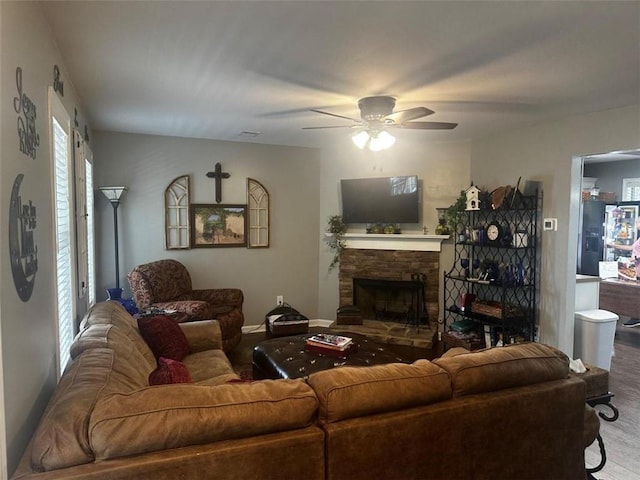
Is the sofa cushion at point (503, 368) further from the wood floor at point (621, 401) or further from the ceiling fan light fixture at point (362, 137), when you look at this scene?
the ceiling fan light fixture at point (362, 137)

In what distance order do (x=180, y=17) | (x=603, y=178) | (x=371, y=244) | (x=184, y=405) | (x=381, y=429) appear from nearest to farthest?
(x=184, y=405)
(x=381, y=429)
(x=180, y=17)
(x=371, y=244)
(x=603, y=178)

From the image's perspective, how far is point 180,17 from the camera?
6.42ft

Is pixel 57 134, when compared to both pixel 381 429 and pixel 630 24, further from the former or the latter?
pixel 630 24

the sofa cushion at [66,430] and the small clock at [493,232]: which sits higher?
the small clock at [493,232]

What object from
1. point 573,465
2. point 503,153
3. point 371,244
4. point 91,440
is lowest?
point 573,465

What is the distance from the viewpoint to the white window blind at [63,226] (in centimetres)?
211

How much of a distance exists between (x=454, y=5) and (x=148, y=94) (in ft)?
7.87

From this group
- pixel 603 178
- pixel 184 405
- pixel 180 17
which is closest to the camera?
pixel 184 405

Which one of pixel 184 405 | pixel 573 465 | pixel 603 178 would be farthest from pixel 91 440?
pixel 603 178

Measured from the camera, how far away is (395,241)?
5246 millimetres

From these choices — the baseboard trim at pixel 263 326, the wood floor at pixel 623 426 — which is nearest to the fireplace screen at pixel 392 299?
the baseboard trim at pixel 263 326

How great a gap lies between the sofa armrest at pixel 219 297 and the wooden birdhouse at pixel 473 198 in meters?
2.83

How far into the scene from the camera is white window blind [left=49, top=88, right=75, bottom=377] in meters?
2.11

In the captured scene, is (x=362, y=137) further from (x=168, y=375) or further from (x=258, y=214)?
(x=258, y=214)
